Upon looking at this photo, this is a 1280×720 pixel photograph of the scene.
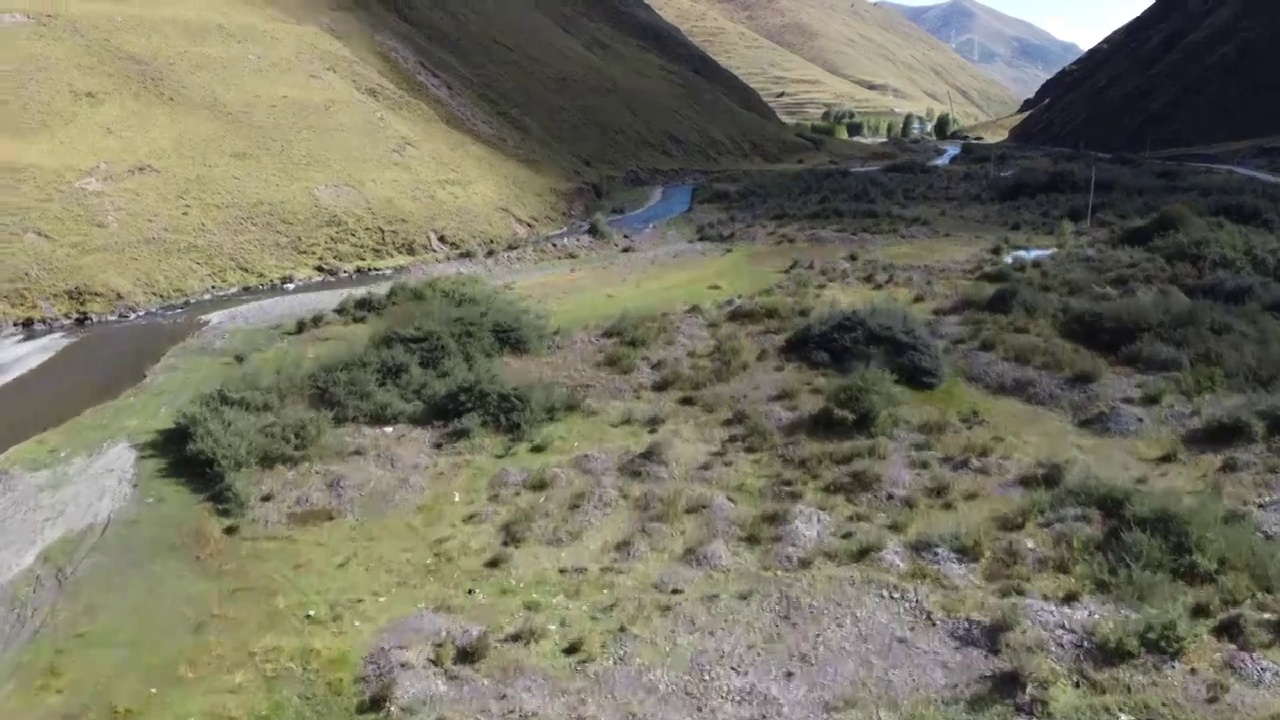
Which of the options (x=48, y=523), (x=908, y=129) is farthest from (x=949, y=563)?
(x=908, y=129)

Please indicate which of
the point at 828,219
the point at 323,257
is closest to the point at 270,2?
the point at 323,257

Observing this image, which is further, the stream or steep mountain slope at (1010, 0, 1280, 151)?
steep mountain slope at (1010, 0, 1280, 151)

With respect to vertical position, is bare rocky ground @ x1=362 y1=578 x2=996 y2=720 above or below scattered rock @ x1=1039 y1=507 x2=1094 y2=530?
below

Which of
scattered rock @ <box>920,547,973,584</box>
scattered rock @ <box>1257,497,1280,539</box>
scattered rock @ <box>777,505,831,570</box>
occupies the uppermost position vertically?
scattered rock @ <box>1257,497,1280,539</box>

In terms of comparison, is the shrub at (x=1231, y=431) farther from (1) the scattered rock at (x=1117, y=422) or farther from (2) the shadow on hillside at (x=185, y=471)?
(2) the shadow on hillside at (x=185, y=471)

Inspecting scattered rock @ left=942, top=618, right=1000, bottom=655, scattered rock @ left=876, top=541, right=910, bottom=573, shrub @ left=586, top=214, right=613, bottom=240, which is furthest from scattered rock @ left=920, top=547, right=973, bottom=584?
shrub @ left=586, top=214, right=613, bottom=240

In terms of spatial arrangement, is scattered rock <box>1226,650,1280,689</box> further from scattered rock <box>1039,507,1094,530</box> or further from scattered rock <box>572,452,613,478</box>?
scattered rock <box>572,452,613,478</box>

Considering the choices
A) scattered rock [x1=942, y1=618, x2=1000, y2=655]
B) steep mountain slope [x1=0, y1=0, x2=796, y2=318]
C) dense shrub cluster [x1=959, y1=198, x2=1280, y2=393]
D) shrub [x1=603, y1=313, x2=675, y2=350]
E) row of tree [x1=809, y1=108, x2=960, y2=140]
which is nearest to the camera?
scattered rock [x1=942, y1=618, x2=1000, y2=655]

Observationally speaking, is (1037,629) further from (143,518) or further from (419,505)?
(143,518)
